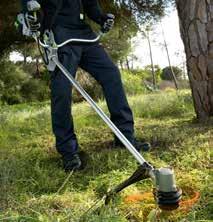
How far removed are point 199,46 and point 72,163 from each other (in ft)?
4.53

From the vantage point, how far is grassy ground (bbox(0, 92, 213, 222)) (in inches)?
70.6

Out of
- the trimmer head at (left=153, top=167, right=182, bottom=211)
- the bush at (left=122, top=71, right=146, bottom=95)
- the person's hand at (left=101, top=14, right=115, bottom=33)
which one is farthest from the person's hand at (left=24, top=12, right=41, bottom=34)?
the bush at (left=122, top=71, right=146, bottom=95)

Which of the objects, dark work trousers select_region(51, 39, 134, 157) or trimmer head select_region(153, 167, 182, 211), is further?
dark work trousers select_region(51, 39, 134, 157)

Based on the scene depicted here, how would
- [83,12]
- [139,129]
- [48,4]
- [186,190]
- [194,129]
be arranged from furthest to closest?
[139,129] < [194,129] < [83,12] < [48,4] < [186,190]

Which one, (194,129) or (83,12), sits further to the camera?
(194,129)

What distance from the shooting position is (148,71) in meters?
18.8

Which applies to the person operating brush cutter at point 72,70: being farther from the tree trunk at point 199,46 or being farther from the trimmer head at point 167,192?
the trimmer head at point 167,192

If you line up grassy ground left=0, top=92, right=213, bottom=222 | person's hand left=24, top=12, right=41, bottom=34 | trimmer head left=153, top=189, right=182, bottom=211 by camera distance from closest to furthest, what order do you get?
1. trimmer head left=153, top=189, right=182, bottom=211
2. grassy ground left=0, top=92, right=213, bottom=222
3. person's hand left=24, top=12, right=41, bottom=34

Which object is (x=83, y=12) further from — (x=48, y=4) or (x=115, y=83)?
(x=115, y=83)

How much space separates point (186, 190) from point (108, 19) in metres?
1.11

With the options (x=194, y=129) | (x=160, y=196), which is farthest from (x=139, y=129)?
(x=160, y=196)

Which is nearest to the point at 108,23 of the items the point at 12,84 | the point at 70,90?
the point at 70,90

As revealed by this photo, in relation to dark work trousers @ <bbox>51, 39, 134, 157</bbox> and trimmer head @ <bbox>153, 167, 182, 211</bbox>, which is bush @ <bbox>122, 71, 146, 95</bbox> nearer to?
dark work trousers @ <bbox>51, 39, 134, 157</bbox>

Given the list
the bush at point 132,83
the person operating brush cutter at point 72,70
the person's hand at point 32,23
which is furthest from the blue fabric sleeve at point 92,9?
the bush at point 132,83
